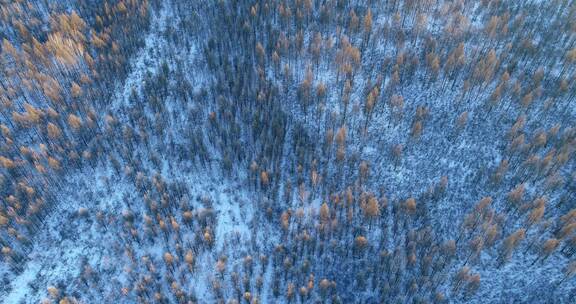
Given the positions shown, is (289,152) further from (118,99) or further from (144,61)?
(144,61)

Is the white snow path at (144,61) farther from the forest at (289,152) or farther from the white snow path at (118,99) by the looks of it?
the forest at (289,152)

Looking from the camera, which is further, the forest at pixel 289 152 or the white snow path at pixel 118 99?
the forest at pixel 289 152

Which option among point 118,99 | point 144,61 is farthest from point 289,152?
point 144,61

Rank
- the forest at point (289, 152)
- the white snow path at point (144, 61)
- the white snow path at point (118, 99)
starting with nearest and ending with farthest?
the white snow path at point (118, 99)
the forest at point (289, 152)
the white snow path at point (144, 61)

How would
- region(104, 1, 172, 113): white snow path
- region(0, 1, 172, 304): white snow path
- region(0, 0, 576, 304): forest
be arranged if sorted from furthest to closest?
region(104, 1, 172, 113): white snow path → region(0, 0, 576, 304): forest → region(0, 1, 172, 304): white snow path

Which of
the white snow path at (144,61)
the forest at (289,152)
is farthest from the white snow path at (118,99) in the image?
the forest at (289,152)

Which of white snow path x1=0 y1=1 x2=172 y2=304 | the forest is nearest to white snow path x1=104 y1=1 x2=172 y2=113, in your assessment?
white snow path x1=0 y1=1 x2=172 y2=304

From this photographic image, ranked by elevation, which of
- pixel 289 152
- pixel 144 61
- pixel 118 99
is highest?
pixel 144 61

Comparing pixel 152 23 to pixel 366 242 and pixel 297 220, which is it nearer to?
pixel 297 220

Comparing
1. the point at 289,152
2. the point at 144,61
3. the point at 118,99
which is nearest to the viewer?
the point at 289,152

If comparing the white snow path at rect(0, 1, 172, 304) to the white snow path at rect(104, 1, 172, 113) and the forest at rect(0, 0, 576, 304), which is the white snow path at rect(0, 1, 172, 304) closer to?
the white snow path at rect(104, 1, 172, 113)
